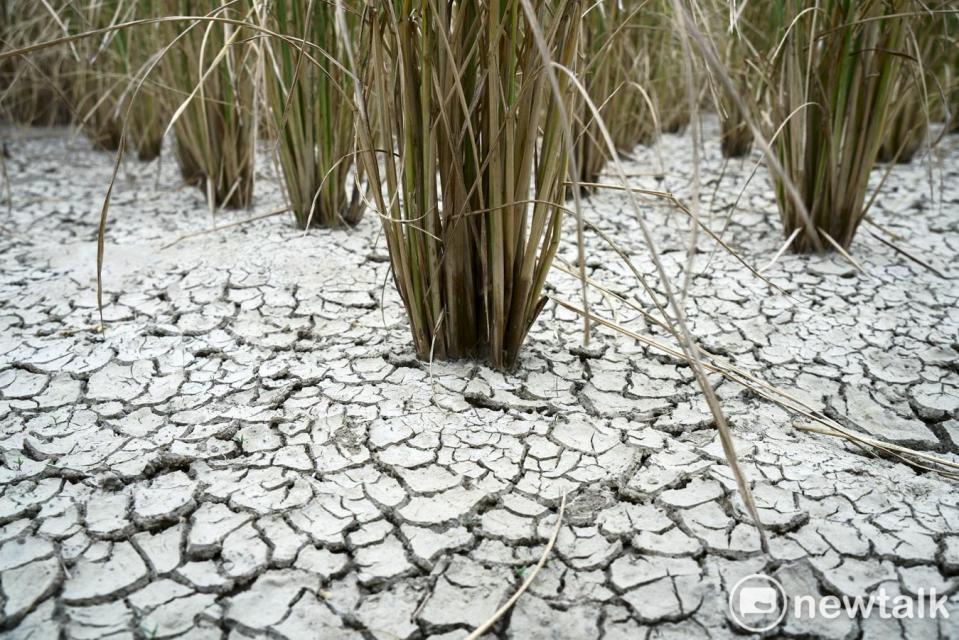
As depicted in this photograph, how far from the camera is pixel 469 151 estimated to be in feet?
3.67

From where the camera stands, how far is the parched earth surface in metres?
0.85

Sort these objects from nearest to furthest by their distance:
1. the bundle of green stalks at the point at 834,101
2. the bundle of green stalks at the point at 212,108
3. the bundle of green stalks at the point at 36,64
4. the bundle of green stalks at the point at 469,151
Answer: the bundle of green stalks at the point at 469,151 → the bundle of green stalks at the point at 834,101 → the bundle of green stalks at the point at 212,108 → the bundle of green stalks at the point at 36,64

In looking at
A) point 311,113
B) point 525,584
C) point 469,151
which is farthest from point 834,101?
point 525,584

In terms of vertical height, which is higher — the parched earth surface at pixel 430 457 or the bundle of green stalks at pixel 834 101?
the bundle of green stalks at pixel 834 101

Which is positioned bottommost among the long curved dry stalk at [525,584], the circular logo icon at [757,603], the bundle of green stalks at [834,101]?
the circular logo icon at [757,603]

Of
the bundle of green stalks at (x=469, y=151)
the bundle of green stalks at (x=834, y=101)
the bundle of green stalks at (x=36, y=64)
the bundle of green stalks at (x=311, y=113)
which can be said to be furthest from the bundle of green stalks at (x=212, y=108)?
the bundle of green stalks at (x=834, y=101)

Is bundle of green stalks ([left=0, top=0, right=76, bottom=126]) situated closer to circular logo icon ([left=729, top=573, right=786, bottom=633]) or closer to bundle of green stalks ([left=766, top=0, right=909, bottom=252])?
bundle of green stalks ([left=766, top=0, right=909, bottom=252])

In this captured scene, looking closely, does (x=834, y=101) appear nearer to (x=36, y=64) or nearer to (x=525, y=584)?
(x=525, y=584)

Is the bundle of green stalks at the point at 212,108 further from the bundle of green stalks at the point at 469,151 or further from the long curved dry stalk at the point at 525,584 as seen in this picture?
the long curved dry stalk at the point at 525,584

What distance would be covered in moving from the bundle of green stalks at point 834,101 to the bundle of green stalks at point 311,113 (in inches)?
39.8

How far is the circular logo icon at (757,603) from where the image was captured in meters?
0.81

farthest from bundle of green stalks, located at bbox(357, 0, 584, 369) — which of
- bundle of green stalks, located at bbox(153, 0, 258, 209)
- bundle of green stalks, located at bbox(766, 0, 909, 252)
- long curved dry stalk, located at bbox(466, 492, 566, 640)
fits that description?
bundle of green stalks, located at bbox(153, 0, 258, 209)

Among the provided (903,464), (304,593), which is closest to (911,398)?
(903,464)

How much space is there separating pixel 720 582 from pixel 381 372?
2.19ft
